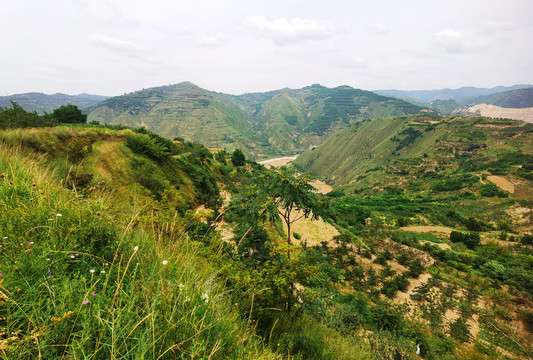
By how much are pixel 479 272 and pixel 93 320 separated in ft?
94.4

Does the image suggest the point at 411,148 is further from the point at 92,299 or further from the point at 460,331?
the point at 92,299

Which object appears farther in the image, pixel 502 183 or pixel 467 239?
pixel 502 183

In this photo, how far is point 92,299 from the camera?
152 centimetres

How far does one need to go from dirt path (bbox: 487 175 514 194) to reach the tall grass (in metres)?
87.0

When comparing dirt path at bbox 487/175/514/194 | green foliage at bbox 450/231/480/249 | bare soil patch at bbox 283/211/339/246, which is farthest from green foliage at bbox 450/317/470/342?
dirt path at bbox 487/175/514/194

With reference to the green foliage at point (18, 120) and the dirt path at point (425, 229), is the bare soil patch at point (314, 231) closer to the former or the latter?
the green foliage at point (18, 120)

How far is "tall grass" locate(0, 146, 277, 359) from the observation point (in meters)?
1.26

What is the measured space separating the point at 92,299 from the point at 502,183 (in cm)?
9323

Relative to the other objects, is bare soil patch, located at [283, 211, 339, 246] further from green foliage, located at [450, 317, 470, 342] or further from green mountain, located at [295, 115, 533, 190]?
green mountain, located at [295, 115, 533, 190]

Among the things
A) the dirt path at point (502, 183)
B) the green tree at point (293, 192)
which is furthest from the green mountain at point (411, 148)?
the green tree at point (293, 192)

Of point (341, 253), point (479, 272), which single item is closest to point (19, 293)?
point (341, 253)

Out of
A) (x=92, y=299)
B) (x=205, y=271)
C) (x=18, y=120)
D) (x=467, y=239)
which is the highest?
(x=18, y=120)

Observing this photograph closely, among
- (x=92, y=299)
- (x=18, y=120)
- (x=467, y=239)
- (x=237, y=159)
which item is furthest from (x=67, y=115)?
(x=467, y=239)

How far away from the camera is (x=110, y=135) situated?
675 inches
